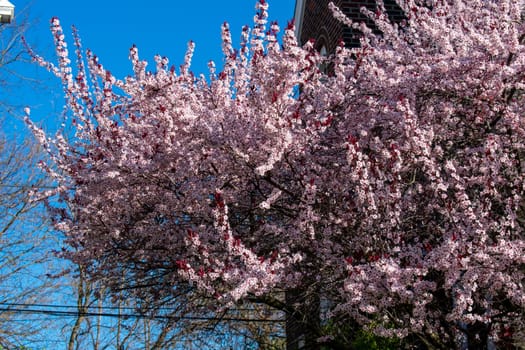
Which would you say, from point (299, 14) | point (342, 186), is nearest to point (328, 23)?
point (299, 14)

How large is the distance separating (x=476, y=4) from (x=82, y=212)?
599cm

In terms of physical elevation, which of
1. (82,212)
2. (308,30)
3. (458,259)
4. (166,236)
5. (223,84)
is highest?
(308,30)

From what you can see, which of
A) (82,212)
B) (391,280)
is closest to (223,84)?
(82,212)

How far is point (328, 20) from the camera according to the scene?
1470 centimetres

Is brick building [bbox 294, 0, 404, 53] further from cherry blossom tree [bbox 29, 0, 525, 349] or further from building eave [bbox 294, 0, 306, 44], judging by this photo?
cherry blossom tree [bbox 29, 0, 525, 349]

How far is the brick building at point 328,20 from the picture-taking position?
1352 cm

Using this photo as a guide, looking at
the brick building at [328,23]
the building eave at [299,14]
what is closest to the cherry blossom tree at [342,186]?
the brick building at [328,23]

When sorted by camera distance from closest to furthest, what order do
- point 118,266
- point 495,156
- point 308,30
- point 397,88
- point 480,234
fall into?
point 480,234, point 495,156, point 397,88, point 118,266, point 308,30

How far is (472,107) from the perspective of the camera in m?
8.15

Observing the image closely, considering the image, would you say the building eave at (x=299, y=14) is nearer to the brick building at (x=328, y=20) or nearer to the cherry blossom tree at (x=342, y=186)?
the brick building at (x=328, y=20)

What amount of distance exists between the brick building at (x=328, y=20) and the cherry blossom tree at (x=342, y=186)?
158 inches

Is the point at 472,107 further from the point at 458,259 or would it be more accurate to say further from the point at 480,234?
the point at 458,259

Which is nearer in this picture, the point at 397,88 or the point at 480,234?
the point at 480,234

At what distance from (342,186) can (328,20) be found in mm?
7867
